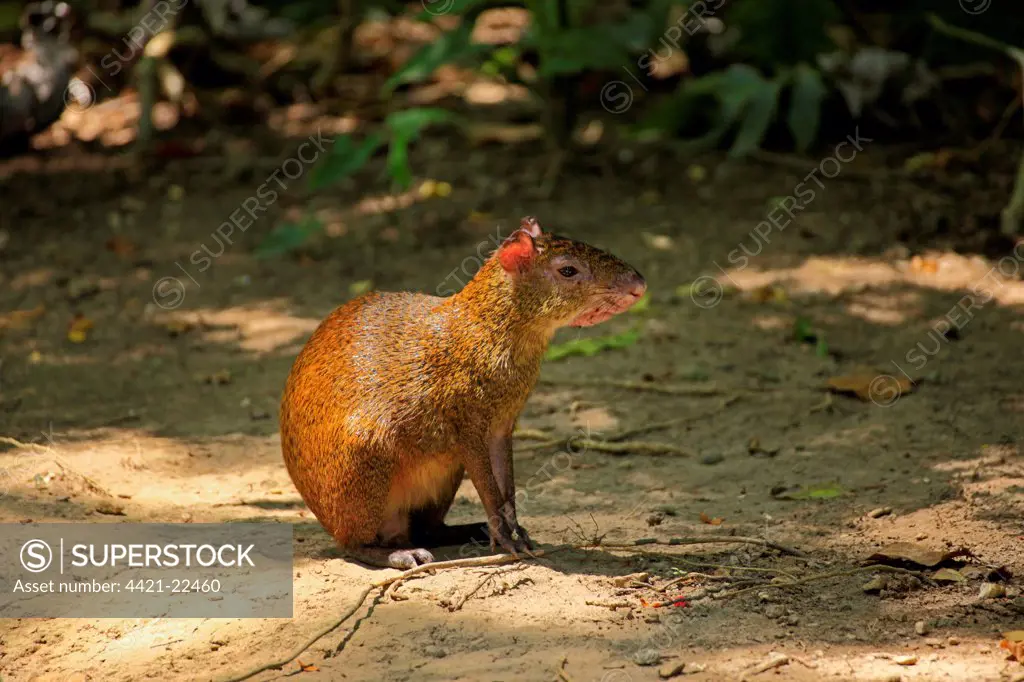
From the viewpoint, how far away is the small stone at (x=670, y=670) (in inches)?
134

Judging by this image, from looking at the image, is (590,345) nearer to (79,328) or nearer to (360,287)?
(360,287)

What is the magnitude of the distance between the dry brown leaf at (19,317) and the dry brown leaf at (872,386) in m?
4.55

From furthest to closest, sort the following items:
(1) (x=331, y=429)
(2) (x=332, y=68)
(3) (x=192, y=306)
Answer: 1. (2) (x=332, y=68)
2. (3) (x=192, y=306)
3. (1) (x=331, y=429)

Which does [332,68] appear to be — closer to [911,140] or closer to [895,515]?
[911,140]

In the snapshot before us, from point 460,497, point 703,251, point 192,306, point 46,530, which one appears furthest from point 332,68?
point 46,530

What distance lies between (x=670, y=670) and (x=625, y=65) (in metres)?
5.37

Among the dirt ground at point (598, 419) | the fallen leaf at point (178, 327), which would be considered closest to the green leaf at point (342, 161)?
the dirt ground at point (598, 419)

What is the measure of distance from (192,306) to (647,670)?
4765 millimetres

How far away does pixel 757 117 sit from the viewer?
8.21 m

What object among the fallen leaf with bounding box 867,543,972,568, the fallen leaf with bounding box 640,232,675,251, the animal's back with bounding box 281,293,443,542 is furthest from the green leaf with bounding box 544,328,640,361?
the fallen leaf with bounding box 867,543,972,568

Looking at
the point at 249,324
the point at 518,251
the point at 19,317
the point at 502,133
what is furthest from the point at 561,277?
the point at 502,133

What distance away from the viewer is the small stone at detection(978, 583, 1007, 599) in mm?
3803

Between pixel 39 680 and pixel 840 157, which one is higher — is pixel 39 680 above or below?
below

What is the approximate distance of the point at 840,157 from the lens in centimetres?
862
